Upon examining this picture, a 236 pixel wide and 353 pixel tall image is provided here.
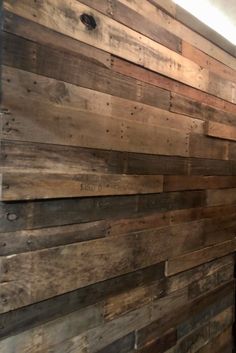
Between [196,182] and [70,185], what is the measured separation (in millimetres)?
859

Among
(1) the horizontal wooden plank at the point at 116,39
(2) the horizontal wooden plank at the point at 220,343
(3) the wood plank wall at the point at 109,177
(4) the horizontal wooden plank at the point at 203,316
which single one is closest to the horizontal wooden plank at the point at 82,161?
(3) the wood plank wall at the point at 109,177

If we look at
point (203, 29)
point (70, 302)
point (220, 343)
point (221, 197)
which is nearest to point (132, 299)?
point (70, 302)

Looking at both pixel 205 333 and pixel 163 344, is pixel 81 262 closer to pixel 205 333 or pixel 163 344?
pixel 163 344

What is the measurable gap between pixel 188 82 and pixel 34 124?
0.95 metres

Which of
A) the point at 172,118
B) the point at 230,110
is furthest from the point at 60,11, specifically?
the point at 230,110

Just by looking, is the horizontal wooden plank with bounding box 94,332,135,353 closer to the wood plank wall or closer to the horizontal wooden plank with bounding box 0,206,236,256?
the wood plank wall

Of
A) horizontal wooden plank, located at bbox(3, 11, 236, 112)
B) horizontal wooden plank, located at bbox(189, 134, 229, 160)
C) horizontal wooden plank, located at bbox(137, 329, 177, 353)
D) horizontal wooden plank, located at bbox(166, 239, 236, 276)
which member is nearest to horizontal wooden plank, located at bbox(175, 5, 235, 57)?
horizontal wooden plank, located at bbox(3, 11, 236, 112)

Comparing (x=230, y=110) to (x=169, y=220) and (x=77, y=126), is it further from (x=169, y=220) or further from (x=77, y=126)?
(x=77, y=126)

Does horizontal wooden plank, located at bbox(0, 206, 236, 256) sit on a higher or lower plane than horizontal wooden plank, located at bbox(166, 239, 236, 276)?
higher

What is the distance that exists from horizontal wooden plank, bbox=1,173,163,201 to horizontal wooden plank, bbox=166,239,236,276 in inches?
16.7

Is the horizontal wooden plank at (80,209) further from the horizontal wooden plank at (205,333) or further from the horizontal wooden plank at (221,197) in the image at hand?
the horizontal wooden plank at (205,333)

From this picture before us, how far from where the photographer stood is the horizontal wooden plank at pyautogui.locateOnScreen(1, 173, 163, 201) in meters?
1.08

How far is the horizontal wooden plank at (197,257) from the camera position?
1702 mm

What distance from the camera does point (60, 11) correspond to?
A: 3.89ft
